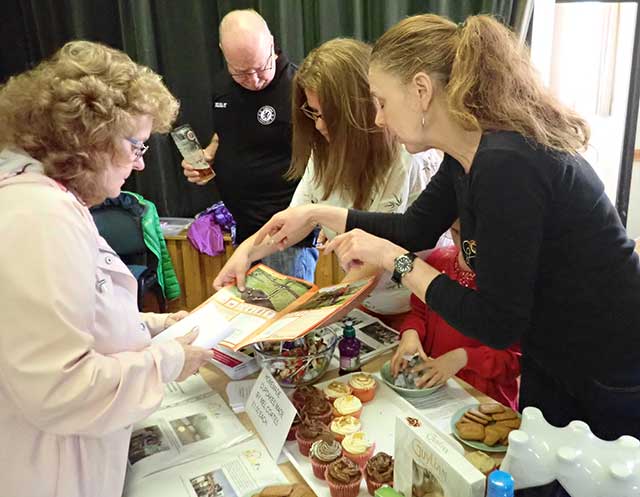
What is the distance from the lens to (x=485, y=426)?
111cm

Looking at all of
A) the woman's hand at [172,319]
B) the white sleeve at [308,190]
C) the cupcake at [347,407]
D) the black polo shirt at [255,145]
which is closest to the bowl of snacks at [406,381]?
the cupcake at [347,407]

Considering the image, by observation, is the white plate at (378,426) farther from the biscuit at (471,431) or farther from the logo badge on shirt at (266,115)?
the logo badge on shirt at (266,115)

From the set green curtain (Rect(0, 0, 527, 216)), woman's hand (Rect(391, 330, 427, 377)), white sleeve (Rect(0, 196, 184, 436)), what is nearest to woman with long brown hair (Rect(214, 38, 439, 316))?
woman's hand (Rect(391, 330, 427, 377))

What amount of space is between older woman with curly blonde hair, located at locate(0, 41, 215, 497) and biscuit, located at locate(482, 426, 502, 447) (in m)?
0.54

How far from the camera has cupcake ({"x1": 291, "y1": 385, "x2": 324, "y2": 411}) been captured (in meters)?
1.20

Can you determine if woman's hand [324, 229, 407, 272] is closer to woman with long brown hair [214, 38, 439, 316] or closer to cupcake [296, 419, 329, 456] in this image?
woman with long brown hair [214, 38, 439, 316]

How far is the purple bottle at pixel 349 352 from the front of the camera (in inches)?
52.7

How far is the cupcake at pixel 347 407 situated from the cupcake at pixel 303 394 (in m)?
0.04

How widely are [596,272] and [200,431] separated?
2.66 feet

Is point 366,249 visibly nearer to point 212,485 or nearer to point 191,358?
point 191,358

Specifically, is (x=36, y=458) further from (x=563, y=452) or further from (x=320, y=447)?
(x=563, y=452)

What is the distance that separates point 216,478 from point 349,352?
1.42 feet

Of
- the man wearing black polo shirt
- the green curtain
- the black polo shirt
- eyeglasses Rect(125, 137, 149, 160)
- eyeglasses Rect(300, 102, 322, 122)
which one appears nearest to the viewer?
eyeglasses Rect(125, 137, 149, 160)

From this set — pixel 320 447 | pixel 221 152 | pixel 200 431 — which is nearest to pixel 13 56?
pixel 221 152
